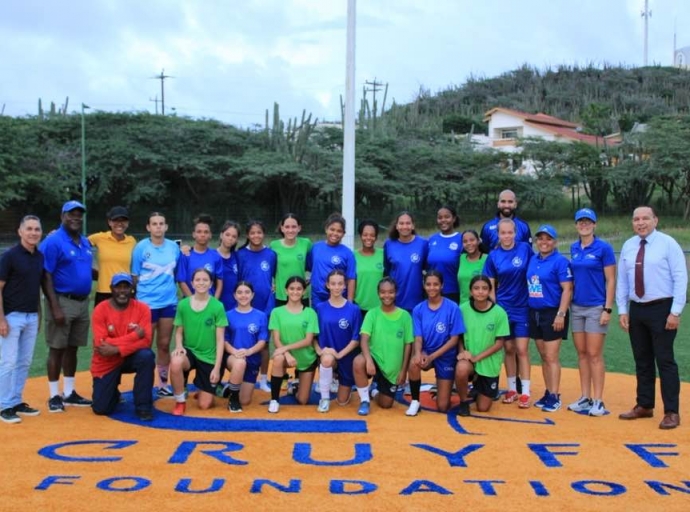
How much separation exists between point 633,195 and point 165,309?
3324 cm

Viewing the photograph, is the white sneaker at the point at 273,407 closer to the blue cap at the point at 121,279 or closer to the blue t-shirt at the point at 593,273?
the blue cap at the point at 121,279

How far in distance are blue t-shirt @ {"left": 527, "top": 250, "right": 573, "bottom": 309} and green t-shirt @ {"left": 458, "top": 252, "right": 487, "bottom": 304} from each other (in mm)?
505

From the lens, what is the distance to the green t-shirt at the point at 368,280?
7.44 metres

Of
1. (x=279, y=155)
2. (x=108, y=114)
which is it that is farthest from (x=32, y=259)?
(x=108, y=114)

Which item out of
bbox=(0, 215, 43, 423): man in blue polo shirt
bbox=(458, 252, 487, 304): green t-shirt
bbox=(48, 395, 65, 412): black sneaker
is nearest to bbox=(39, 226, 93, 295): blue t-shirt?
bbox=(0, 215, 43, 423): man in blue polo shirt

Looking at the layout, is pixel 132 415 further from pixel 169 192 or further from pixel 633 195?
pixel 633 195

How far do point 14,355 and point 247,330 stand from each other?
1.95 m

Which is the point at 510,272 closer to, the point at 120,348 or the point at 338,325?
the point at 338,325

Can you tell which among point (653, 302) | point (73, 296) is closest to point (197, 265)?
point (73, 296)

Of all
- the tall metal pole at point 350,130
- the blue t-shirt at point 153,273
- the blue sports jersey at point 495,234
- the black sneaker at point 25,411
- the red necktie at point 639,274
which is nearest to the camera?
the red necktie at point 639,274

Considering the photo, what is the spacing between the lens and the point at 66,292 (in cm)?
677

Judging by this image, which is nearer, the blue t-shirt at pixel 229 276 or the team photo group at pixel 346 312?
the team photo group at pixel 346 312

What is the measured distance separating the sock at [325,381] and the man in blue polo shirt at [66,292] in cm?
210

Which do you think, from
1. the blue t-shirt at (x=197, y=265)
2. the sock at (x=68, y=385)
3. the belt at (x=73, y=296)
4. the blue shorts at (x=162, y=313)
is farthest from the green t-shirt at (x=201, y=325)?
the sock at (x=68, y=385)
